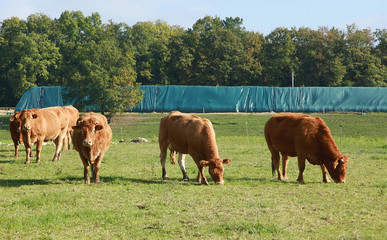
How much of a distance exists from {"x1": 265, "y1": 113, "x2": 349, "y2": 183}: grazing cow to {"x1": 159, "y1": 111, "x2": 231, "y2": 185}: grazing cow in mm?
2028

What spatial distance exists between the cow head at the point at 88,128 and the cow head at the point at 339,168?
6.44 m

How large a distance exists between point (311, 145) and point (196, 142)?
3163 millimetres

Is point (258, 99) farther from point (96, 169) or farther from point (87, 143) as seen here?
point (87, 143)

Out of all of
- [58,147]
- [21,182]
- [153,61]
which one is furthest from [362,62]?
[21,182]

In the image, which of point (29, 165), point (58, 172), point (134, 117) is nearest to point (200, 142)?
point (58, 172)

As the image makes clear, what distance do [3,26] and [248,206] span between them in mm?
73865

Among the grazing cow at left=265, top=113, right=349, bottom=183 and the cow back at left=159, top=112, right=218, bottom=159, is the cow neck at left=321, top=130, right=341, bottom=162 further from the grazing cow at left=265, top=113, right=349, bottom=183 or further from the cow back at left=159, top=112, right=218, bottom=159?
the cow back at left=159, top=112, right=218, bottom=159

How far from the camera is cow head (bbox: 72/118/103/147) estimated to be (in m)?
12.7

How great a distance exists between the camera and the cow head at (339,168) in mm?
12680

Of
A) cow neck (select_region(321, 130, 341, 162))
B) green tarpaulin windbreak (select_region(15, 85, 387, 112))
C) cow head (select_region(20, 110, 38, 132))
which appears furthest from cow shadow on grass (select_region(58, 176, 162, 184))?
green tarpaulin windbreak (select_region(15, 85, 387, 112))

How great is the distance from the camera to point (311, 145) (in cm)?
1297

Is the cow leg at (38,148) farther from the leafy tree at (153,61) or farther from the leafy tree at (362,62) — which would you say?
the leafy tree at (362,62)

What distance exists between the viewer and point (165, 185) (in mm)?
12414

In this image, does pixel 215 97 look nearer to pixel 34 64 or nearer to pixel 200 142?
pixel 34 64
